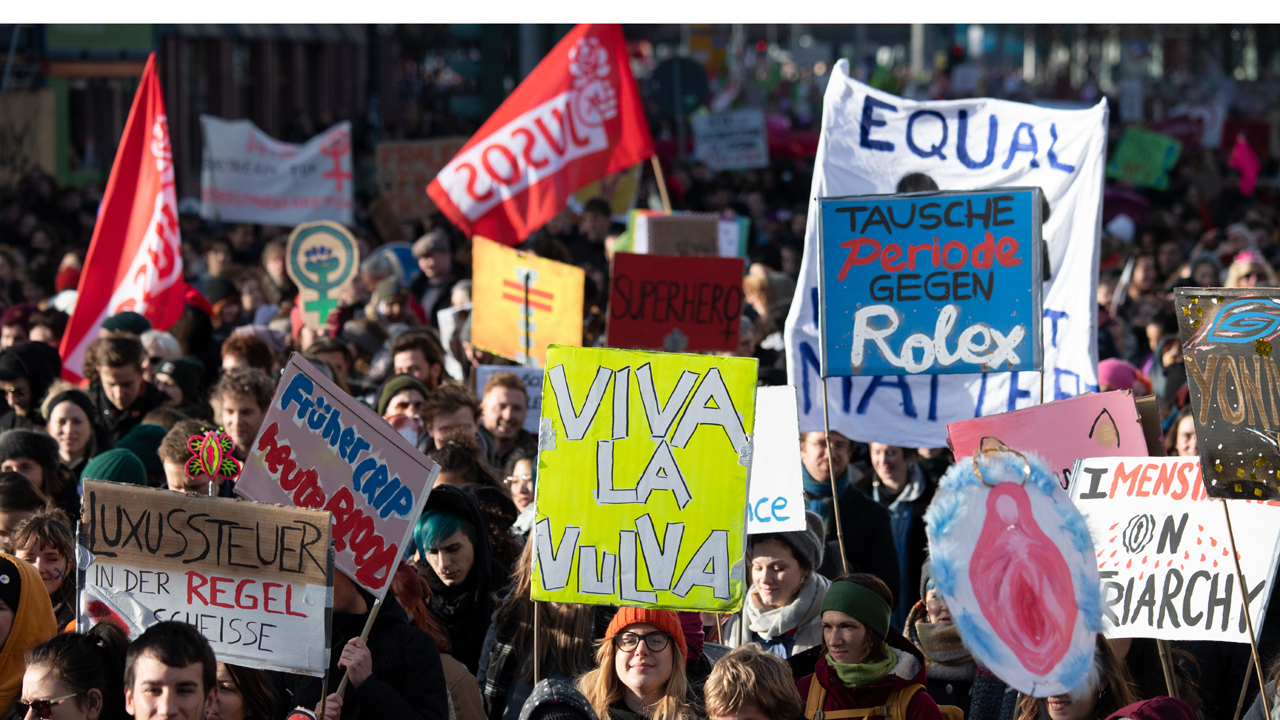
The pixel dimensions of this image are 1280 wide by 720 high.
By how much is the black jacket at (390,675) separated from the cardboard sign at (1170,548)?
1.63 metres

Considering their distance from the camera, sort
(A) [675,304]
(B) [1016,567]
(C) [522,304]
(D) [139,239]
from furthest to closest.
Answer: (D) [139,239]
(C) [522,304]
(A) [675,304]
(B) [1016,567]

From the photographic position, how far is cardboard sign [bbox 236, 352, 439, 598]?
3865mm

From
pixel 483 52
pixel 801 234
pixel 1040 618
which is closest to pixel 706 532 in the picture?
pixel 1040 618

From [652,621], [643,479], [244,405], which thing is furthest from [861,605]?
[244,405]


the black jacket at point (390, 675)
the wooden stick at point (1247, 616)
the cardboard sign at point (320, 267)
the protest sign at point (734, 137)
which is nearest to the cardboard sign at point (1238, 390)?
the wooden stick at point (1247, 616)

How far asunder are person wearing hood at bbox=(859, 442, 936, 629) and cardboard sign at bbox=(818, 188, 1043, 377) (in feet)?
2.17

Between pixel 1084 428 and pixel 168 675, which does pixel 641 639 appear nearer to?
pixel 168 675

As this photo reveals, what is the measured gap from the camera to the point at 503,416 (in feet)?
20.6

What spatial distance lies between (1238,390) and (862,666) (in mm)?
1084

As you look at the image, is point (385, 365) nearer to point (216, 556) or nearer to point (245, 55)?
point (216, 556)

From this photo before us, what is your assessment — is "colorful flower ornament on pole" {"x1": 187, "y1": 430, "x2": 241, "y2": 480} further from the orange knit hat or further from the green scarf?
the green scarf

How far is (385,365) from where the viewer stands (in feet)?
25.2

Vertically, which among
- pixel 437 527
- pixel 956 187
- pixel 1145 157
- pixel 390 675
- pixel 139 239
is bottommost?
pixel 390 675

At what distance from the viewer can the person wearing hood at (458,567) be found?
4.28 meters
